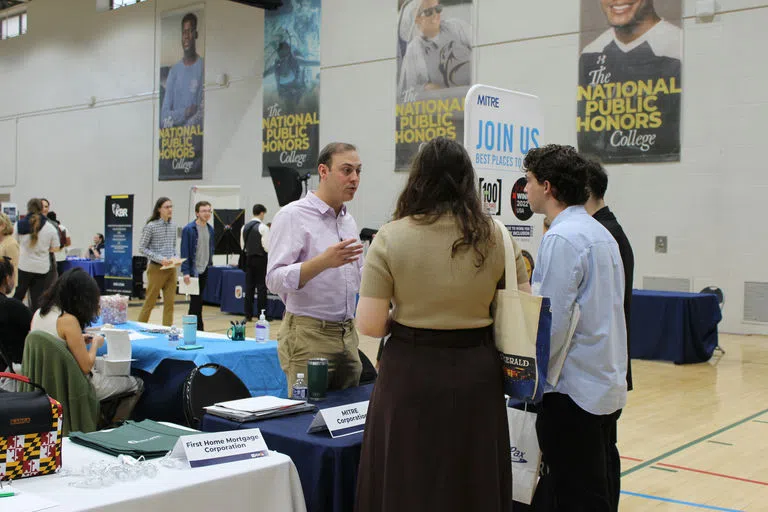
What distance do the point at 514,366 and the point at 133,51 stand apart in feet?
54.2

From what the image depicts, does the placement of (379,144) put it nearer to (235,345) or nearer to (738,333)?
(738,333)

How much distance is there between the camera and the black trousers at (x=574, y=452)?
92.0 inches

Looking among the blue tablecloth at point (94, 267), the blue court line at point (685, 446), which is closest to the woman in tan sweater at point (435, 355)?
the blue court line at point (685, 446)

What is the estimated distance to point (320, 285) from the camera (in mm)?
2787

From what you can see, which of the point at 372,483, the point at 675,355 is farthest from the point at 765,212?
the point at 372,483

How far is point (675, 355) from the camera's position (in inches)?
301

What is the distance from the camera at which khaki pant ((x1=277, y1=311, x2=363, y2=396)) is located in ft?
9.10

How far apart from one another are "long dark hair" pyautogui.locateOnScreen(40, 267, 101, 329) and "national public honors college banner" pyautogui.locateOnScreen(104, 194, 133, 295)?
25.7ft

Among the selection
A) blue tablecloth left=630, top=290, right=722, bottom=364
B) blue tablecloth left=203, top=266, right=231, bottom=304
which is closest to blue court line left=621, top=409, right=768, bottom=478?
blue tablecloth left=630, top=290, right=722, bottom=364

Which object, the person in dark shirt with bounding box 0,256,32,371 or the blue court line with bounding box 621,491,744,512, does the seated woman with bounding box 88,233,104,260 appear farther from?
the blue court line with bounding box 621,491,744,512

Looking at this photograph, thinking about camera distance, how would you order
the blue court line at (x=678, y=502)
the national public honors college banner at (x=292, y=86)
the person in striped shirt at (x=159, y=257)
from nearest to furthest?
the blue court line at (x=678, y=502) < the person in striped shirt at (x=159, y=257) < the national public honors college banner at (x=292, y=86)

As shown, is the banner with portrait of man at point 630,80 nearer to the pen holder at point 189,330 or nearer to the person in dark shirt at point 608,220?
the pen holder at point 189,330

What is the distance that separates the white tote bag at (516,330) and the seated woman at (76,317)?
7.59ft

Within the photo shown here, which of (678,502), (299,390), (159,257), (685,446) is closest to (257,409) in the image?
(299,390)
